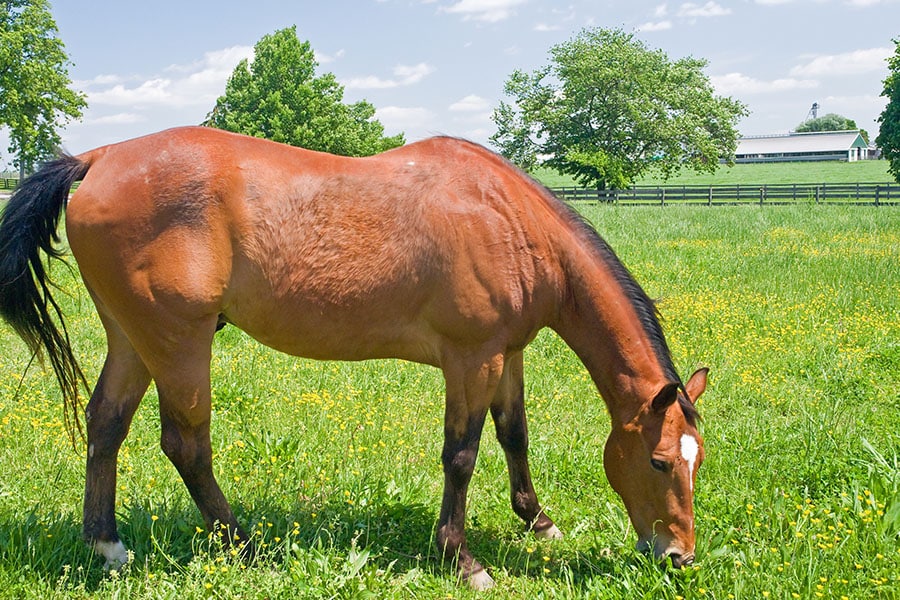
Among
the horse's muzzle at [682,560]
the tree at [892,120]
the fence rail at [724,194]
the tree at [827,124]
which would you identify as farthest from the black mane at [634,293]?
the tree at [827,124]

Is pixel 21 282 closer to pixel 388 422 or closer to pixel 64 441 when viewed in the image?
pixel 64 441

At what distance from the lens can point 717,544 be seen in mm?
3629

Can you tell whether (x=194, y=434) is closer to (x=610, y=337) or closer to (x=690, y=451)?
(x=610, y=337)

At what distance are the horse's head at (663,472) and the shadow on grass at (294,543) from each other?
0.83 ft

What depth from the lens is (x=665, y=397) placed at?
345 centimetres

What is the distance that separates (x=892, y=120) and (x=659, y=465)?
4736 cm

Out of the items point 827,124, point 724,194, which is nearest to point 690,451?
point 724,194

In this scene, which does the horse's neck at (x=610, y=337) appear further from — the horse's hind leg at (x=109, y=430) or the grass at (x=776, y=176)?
the grass at (x=776, y=176)

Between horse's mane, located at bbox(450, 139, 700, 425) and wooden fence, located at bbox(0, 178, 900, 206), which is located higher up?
wooden fence, located at bbox(0, 178, 900, 206)

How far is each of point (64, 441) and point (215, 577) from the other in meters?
2.32

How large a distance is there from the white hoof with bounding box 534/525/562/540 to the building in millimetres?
119040

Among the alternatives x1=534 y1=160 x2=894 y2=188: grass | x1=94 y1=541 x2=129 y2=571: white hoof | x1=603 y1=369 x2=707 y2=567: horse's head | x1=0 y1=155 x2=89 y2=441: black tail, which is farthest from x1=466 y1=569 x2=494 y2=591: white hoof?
x1=534 y1=160 x2=894 y2=188: grass

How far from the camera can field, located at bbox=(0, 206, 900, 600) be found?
344 centimetres

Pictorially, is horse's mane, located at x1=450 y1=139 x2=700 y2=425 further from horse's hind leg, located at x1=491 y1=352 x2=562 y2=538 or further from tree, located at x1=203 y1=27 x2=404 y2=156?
tree, located at x1=203 y1=27 x2=404 y2=156
